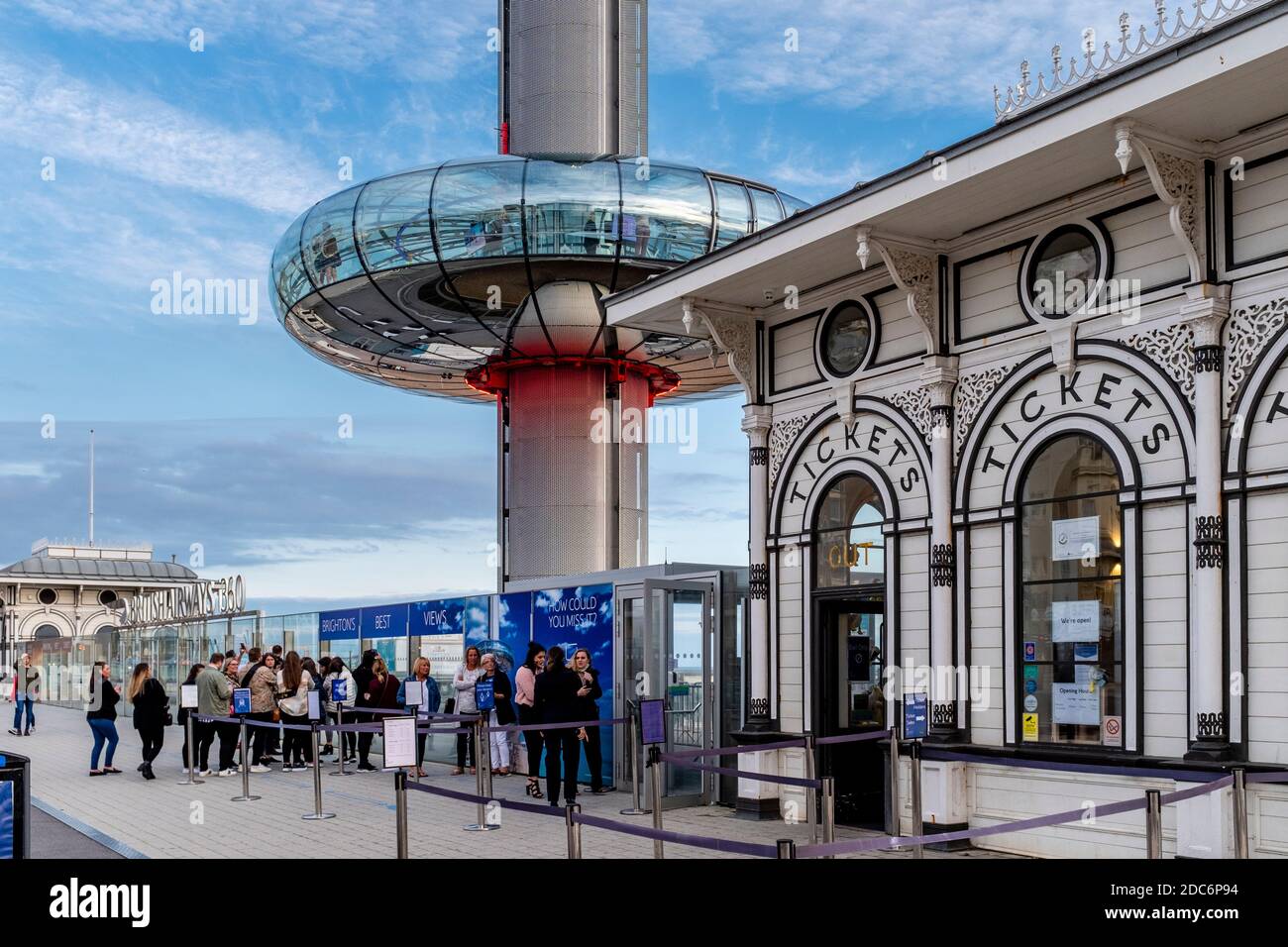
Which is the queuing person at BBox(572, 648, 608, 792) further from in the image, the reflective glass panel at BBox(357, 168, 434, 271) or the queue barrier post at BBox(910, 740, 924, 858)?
the reflective glass panel at BBox(357, 168, 434, 271)

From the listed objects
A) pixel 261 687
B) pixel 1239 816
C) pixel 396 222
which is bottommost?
pixel 261 687

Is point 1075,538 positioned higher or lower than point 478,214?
lower

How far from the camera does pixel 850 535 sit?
45.1 feet

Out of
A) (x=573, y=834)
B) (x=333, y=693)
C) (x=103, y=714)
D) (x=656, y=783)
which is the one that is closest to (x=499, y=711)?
(x=333, y=693)

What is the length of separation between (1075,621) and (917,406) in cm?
260

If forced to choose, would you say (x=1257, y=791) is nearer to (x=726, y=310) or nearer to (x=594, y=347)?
(x=726, y=310)

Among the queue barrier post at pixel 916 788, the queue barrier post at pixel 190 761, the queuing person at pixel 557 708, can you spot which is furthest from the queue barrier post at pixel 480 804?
the queue barrier post at pixel 190 761

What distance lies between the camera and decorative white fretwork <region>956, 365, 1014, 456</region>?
12047mm

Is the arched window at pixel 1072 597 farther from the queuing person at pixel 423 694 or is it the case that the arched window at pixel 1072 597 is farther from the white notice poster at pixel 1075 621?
the queuing person at pixel 423 694

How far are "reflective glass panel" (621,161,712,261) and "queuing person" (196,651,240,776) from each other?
10942 millimetres

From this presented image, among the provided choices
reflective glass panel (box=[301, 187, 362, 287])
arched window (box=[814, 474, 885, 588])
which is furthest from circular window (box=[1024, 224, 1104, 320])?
reflective glass panel (box=[301, 187, 362, 287])

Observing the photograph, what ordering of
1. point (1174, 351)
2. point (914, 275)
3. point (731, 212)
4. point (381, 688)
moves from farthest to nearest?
1. point (731, 212)
2. point (381, 688)
3. point (914, 275)
4. point (1174, 351)

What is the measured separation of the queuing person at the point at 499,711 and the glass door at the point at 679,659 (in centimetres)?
267

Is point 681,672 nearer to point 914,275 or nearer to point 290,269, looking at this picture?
point 914,275
